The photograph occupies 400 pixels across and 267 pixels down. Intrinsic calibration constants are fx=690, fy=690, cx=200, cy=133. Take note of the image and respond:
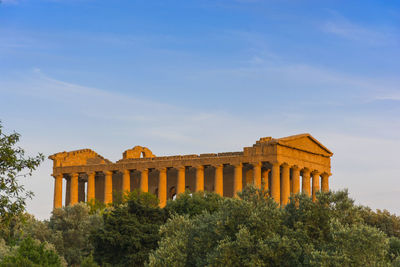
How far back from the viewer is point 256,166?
63656mm

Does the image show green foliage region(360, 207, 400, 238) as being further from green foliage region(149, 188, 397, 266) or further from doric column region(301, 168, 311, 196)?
green foliage region(149, 188, 397, 266)

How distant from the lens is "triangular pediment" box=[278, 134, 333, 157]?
64.5m

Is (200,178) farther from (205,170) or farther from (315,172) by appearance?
(315,172)

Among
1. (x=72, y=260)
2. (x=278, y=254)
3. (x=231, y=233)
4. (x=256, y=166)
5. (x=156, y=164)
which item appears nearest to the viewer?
(x=278, y=254)

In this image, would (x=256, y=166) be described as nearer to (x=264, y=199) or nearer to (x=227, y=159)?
(x=227, y=159)

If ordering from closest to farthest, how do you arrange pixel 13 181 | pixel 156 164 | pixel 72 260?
pixel 13 181 → pixel 72 260 → pixel 156 164

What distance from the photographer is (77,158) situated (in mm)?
78625

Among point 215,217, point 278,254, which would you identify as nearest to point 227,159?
point 215,217

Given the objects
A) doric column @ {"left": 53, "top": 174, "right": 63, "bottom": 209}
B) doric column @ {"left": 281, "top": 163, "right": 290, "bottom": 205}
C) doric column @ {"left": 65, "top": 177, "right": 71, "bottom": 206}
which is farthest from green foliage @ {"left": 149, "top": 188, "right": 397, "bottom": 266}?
doric column @ {"left": 65, "top": 177, "right": 71, "bottom": 206}

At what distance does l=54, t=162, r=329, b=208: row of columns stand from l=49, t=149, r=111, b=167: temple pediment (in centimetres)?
170

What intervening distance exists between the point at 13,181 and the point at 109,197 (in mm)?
46159

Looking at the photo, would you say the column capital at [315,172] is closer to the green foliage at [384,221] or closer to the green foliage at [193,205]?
the green foliage at [384,221]

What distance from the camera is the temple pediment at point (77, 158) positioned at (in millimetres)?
77125

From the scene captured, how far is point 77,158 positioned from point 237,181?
22.6 metres
